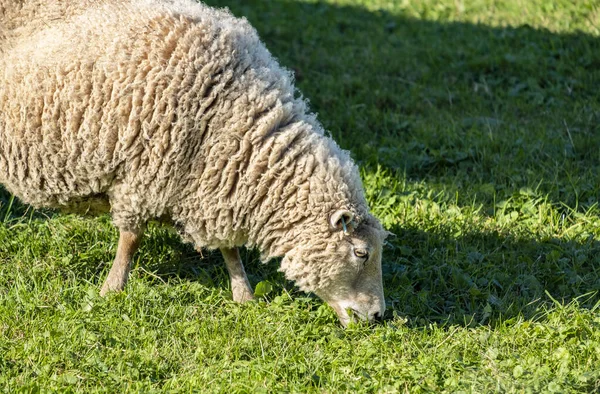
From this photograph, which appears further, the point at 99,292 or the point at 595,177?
the point at 595,177

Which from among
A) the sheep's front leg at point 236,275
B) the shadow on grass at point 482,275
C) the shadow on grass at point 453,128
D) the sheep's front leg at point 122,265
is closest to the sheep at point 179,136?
the sheep's front leg at point 122,265

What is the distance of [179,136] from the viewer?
4.27m

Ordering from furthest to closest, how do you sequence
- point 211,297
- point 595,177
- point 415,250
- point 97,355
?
1. point 595,177
2. point 415,250
3. point 211,297
4. point 97,355

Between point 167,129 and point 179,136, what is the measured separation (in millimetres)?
71

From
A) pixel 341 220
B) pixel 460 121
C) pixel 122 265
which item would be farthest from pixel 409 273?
pixel 460 121

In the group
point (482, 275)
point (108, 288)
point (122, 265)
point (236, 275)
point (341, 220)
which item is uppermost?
point (341, 220)

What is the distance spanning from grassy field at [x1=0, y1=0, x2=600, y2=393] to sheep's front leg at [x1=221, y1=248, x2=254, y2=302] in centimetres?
8

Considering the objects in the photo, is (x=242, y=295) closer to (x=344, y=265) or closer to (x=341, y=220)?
(x=344, y=265)

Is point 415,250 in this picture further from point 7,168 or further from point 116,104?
point 7,168

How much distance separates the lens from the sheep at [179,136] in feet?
14.1

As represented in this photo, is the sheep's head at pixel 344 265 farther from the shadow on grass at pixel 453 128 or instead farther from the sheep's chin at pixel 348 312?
the shadow on grass at pixel 453 128

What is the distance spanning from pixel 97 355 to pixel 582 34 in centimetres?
606

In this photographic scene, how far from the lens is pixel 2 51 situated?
448 cm

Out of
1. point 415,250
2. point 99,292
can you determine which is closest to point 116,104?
point 99,292
